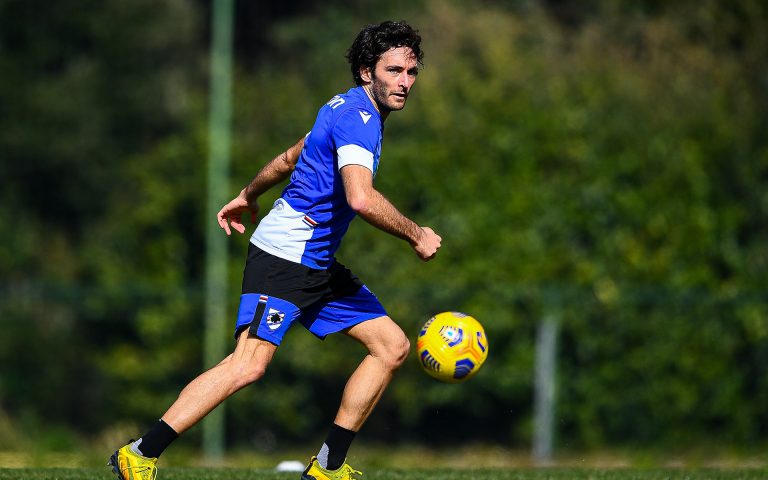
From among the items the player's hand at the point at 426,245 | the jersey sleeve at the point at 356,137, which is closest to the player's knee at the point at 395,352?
the player's hand at the point at 426,245

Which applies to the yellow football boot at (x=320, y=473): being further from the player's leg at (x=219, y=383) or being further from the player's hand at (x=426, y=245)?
the player's hand at (x=426, y=245)

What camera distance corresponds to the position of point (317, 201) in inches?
250

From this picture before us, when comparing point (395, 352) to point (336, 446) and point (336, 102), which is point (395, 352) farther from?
point (336, 102)

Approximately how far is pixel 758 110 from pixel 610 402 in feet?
13.9

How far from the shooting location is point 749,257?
1468 centimetres

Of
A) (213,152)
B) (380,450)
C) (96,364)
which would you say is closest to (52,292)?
(96,364)

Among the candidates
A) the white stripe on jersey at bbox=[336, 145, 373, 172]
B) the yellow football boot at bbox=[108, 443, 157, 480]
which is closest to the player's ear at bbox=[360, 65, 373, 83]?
the white stripe on jersey at bbox=[336, 145, 373, 172]

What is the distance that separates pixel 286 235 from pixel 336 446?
112cm

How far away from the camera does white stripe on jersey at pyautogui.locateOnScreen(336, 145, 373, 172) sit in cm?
599

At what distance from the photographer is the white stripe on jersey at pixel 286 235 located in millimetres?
6344

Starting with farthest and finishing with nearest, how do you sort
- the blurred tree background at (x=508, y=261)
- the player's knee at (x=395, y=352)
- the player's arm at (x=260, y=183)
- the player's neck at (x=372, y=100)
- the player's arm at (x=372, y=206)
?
1. the blurred tree background at (x=508, y=261)
2. the player's arm at (x=260, y=183)
3. the player's knee at (x=395, y=352)
4. the player's neck at (x=372, y=100)
5. the player's arm at (x=372, y=206)

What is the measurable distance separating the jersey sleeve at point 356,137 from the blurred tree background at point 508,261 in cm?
850

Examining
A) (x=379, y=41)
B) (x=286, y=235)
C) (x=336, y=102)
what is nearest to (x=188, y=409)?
(x=286, y=235)

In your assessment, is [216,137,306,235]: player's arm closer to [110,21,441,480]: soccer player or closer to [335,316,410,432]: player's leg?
[110,21,441,480]: soccer player
